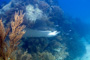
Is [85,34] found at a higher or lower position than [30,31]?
higher

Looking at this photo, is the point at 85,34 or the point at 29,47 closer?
the point at 29,47

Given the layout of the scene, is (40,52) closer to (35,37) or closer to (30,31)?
(35,37)

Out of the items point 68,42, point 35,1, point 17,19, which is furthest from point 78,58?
point 17,19

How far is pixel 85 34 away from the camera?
2103 centimetres

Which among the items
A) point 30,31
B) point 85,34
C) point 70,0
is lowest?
point 30,31

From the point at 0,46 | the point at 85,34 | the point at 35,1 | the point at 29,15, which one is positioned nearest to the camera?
the point at 0,46

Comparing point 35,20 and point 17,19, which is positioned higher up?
point 35,20

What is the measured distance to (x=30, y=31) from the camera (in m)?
6.29

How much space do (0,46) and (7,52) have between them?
0.87 feet

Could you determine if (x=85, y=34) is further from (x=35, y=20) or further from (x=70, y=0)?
(x=70, y=0)

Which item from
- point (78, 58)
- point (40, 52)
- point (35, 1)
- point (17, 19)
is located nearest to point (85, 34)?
point (78, 58)

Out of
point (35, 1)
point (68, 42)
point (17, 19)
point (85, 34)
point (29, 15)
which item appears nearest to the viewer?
point (17, 19)

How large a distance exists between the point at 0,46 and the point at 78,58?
39.8 ft

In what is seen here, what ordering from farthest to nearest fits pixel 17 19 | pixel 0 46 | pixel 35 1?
pixel 35 1, pixel 17 19, pixel 0 46
